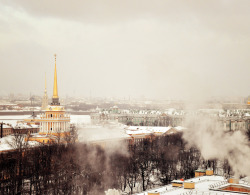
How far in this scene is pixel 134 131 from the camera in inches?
3194

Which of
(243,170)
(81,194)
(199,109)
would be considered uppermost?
(199,109)

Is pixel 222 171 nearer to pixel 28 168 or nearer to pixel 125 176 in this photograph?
pixel 125 176

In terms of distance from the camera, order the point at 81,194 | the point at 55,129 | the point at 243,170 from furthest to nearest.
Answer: the point at 55,129, the point at 81,194, the point at 243,170

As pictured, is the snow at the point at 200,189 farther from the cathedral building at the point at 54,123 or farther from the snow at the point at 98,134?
the snow at the point at 98,134

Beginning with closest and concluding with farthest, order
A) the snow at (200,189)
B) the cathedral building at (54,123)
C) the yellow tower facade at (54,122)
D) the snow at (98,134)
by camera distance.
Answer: the snow at (200,189)
the cathedral building at (54,123)
the yellow tower facade at (54,122)
the snow at (98,134)

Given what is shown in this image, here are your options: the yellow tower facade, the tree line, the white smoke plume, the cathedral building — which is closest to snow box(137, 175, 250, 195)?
the white smoke plume

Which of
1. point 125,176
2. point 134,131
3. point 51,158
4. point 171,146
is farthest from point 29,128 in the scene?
point 125,176

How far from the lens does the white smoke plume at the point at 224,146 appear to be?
28.4 metres

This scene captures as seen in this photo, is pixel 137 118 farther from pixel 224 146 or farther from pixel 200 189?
pixel 200 189

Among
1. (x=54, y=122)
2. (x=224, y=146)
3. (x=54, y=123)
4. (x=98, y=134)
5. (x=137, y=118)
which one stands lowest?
(x=137, y=118)

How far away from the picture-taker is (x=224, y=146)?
33.2 m

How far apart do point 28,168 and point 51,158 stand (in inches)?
124

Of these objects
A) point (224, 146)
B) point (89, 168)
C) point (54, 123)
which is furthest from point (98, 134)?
point (224, 146)

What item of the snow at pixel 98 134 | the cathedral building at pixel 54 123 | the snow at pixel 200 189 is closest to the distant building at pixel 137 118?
the snow at pixel 98 134
